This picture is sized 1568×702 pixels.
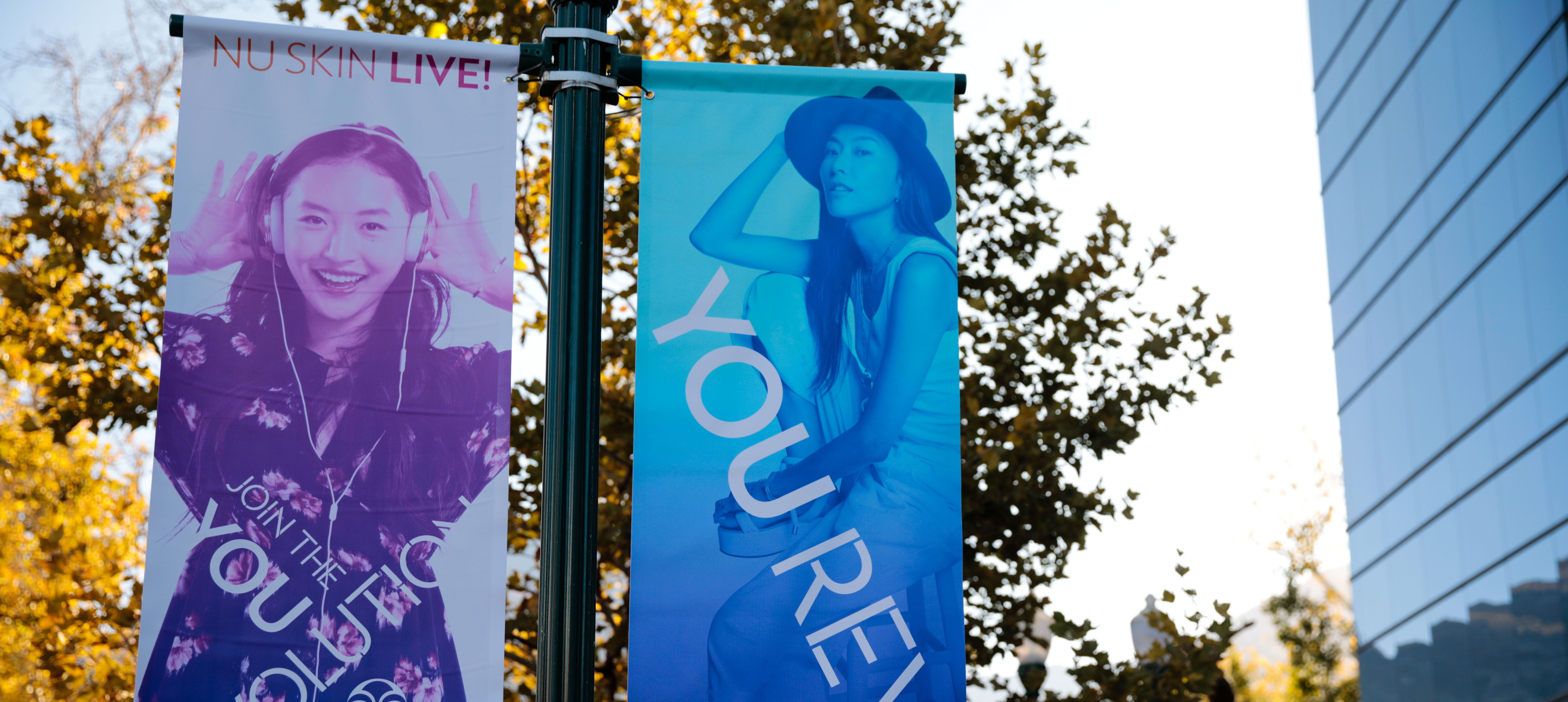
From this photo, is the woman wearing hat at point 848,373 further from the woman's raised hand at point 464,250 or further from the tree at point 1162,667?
the tree at point 1162,667

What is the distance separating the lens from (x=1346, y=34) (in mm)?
26797

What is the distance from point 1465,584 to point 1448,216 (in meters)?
6.34

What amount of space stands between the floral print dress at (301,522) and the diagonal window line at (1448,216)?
62.2 feet

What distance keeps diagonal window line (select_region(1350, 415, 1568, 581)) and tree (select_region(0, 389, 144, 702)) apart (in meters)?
18.1

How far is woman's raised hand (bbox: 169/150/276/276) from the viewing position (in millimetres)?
4059

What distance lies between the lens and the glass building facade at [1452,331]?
1812 cm

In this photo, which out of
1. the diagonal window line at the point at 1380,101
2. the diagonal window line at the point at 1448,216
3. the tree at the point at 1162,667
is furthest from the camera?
the diagonal window line at the point at 1380,101

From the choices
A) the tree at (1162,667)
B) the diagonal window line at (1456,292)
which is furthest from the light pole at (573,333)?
the diagonal window line at (1456,292)

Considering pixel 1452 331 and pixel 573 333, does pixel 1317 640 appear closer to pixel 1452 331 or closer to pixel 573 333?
pixel 1452 331

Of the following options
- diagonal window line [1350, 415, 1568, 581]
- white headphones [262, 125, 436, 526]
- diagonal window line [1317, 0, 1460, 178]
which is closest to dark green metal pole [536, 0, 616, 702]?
white headphones [262, 125, 436, 526]

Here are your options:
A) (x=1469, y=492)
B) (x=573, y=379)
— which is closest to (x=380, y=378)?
(x=573, y=379)

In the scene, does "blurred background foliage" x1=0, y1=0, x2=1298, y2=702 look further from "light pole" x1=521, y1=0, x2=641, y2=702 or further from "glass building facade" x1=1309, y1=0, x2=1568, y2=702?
"glass building facade" x1=1309, y1=0, x2=1568, y2=702

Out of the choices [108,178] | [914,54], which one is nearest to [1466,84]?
[914,54]

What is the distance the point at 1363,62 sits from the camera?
84.4ft
